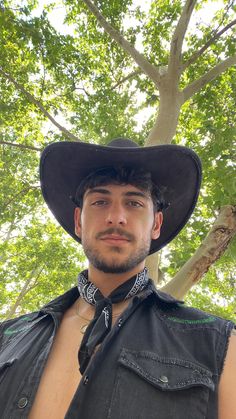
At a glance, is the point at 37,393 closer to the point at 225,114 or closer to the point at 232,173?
the point at 232,173

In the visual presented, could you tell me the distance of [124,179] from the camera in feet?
8.07

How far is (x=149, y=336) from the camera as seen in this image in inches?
69.1

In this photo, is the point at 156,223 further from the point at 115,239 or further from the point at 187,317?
the point at 187,317

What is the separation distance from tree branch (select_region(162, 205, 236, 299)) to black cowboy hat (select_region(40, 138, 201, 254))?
159 centimetres

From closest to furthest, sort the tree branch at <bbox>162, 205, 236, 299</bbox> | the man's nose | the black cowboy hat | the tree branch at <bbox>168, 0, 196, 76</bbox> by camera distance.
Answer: the man's nose
the black cowboy hat
the tree branch at <bbox>162, 205, 236, 299</bbox>
the tree branch at <bbox>168, 0, 196, 76</bbox>

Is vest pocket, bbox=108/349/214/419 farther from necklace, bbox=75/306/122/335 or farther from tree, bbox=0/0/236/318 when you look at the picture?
tree, bbox=0/0/236/318

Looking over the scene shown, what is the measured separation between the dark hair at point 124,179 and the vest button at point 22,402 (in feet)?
4.62

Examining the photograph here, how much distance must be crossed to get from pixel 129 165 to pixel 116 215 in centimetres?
40

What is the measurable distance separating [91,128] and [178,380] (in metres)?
7.11

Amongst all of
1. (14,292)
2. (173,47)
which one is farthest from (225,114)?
(14,292)

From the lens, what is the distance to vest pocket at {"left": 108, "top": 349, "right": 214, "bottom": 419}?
1.42 metres

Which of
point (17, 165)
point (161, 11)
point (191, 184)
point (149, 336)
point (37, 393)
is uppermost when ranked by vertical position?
point (161, 11)

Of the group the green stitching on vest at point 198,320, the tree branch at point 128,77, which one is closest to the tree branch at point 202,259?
the green stitching on vest at point 198,320

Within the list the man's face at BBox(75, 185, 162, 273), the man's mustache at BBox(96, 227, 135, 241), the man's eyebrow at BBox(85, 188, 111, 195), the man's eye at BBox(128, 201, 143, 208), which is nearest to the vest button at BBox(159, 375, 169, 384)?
Result: the man's face at BBox(75, 185, 162, 273)
